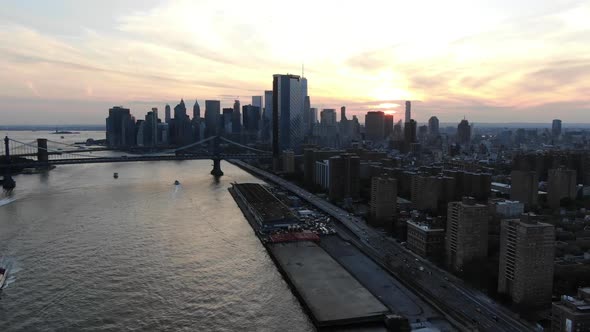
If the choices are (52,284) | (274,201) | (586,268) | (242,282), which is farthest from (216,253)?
(586,268)

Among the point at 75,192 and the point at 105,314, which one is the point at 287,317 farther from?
the point at 75,192

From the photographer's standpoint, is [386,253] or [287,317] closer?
[287,317]

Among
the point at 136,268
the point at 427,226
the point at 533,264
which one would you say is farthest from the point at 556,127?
the point at 136,268

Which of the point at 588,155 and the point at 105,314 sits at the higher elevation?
the point at 588,155

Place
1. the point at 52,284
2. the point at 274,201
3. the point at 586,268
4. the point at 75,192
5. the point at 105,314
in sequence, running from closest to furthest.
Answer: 1. the point at 105,314
2. the point at 52,284
3. the point at 586,268
4. the point at 274,201
5. the point at 75,192

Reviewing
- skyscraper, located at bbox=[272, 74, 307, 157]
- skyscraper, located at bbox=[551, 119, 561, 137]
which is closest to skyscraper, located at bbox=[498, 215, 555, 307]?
skyscraper, located at bbox=[272, 74, 307, 157]

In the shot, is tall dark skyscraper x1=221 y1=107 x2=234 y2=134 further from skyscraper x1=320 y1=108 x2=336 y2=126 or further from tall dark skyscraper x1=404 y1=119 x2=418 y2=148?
tall dark skyscraper x1=404 y1=119 x2=418 y2=148

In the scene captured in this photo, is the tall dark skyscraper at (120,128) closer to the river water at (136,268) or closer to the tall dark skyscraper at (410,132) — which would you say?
the tall dark skyscraper at (410,132)
